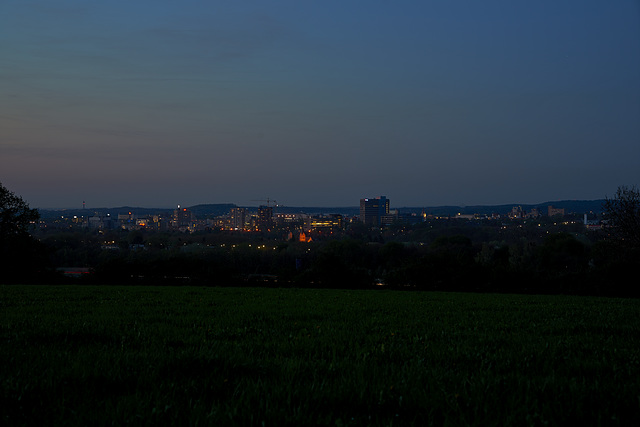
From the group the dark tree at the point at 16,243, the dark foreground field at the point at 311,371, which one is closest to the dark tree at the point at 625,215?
the dark foreground field at the point at 311,371

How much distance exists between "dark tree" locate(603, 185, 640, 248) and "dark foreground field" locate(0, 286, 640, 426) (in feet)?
94.7

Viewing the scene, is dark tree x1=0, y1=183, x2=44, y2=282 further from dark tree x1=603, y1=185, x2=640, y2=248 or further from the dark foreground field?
dark tree x1=603, y1=185, x2=640, y2=248

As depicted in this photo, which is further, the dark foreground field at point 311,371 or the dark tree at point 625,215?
the dark tree at point 625,215

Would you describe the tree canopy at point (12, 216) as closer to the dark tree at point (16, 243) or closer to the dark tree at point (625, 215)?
the dark tree at point (16, 243)

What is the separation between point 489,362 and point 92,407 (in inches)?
195

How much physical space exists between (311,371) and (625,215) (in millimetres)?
37399

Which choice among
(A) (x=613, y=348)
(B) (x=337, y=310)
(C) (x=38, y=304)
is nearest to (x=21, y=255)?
(C) (x=38, y=304)

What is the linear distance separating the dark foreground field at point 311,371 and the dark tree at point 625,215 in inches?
1137

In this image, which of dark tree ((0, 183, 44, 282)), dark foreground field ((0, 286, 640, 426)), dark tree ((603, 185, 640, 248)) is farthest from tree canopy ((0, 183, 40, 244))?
dark tree ((603, 185, 640, 248))

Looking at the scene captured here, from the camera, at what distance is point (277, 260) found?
78750 millimetres

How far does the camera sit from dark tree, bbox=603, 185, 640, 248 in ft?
111

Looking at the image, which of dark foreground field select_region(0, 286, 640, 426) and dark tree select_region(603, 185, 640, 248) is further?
dark tree select_region(603, 185, 640, 248)

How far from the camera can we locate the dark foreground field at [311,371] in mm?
4211

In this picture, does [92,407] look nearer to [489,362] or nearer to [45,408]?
[45,408]
